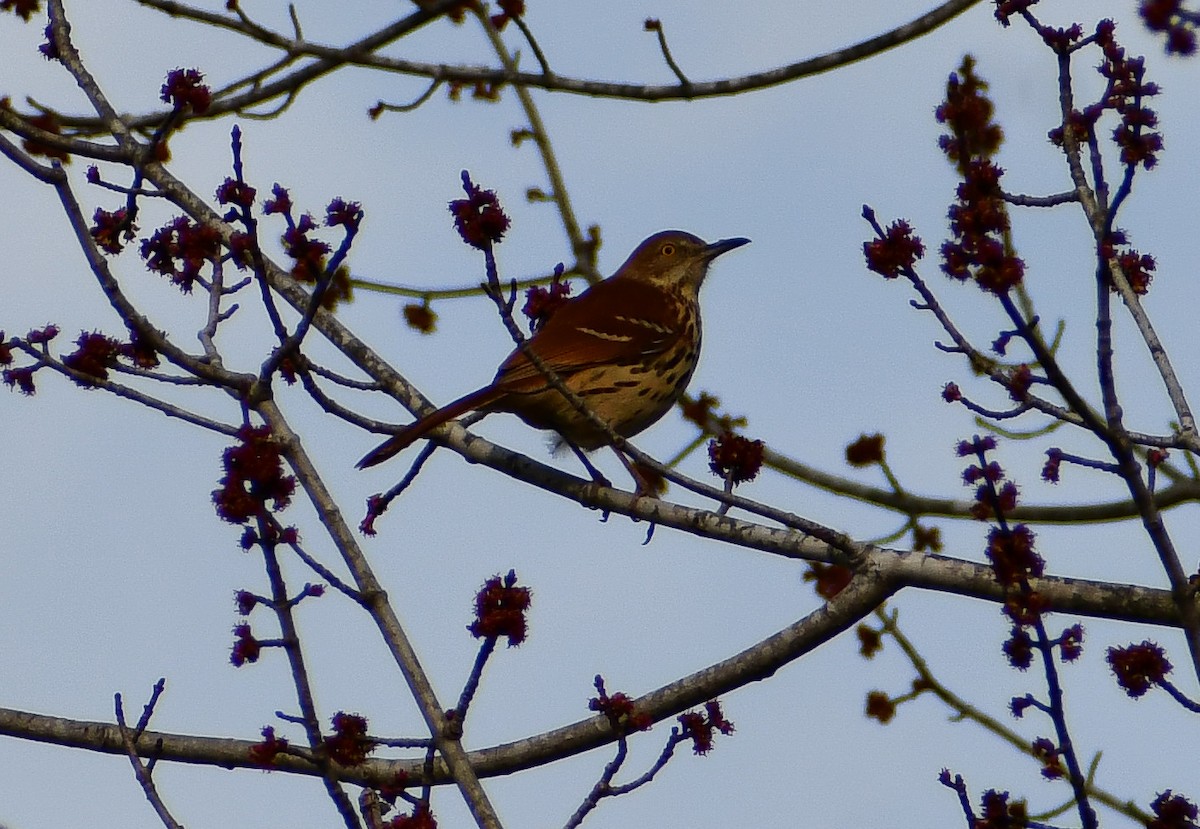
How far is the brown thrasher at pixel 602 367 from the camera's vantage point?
4938mm

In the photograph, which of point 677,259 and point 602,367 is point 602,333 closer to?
point 602,367

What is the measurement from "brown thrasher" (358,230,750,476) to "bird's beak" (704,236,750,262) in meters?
0.28

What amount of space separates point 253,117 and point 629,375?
150cm

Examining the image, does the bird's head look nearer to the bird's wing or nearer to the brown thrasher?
the brown thrasher

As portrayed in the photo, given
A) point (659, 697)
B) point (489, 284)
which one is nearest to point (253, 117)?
point (489, 284)

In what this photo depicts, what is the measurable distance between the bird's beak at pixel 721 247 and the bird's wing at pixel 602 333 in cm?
79

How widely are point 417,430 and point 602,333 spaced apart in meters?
1.32

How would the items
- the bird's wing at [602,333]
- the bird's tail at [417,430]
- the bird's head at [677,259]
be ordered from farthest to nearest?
the bird's head at [677,259] < the bird's wing at [602,333] < the bird's tail at [417,430]

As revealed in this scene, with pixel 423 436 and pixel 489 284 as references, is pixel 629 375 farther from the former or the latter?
pixel 489 284

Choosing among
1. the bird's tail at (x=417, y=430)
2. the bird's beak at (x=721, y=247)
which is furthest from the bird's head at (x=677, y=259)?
the bird's tail at (x=417, y=430)

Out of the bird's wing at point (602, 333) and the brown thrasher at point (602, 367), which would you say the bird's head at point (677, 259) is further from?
the bird's wing at point (602, 333)

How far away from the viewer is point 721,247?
22.5 ft

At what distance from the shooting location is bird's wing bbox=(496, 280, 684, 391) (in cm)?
553

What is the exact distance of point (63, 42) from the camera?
4562 millimetres
